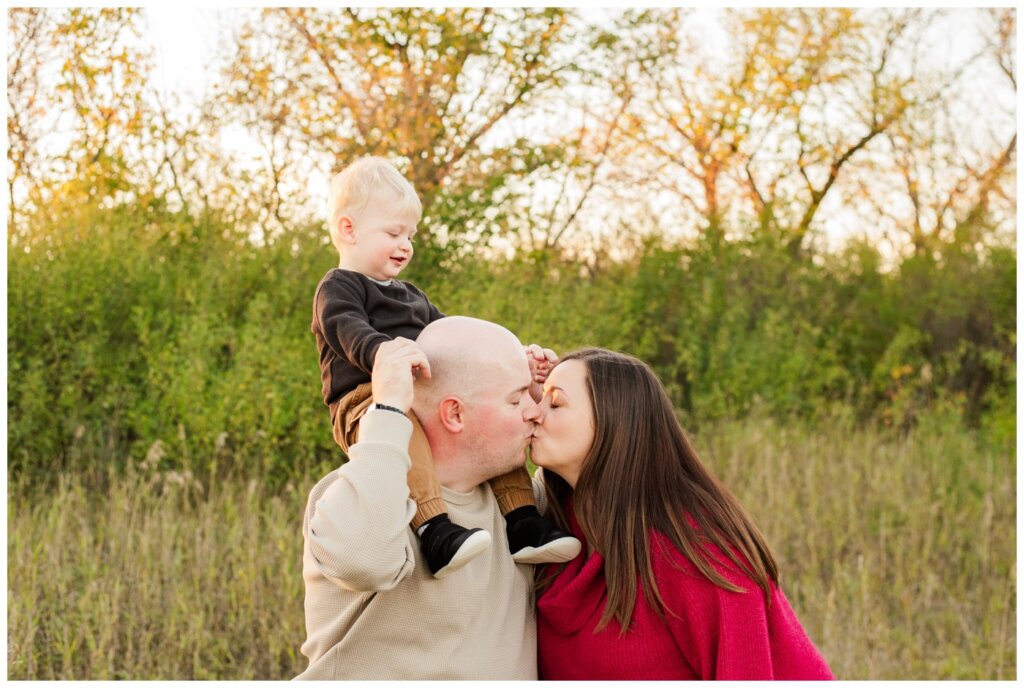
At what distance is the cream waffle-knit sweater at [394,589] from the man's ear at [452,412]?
6.5 inches

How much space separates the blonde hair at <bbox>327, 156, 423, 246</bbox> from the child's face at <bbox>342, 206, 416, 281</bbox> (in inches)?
1.0

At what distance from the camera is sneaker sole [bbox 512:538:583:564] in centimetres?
263

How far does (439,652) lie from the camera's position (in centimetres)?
246

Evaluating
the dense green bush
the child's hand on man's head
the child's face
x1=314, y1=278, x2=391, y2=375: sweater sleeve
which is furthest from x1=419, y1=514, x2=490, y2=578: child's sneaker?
the dense green bush

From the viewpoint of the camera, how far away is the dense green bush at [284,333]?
282 inches

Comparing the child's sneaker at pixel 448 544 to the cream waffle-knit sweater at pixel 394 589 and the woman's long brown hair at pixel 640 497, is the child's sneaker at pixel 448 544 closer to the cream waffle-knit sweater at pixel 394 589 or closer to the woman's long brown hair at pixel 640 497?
the cream waffle-knit sweater at pixel 394 589

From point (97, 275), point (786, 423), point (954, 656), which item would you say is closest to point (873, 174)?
point (786, 423)

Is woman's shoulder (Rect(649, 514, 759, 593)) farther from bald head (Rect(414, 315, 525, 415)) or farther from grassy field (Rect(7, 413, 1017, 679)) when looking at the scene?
grassy field (Rect(7, 413, 1017, 679))

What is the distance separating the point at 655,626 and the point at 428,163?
22.1 ft

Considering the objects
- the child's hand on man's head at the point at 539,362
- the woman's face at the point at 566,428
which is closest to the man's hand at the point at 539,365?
the child's hand on man's head at the point at 539,362

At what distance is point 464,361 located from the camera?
2607 millimetres

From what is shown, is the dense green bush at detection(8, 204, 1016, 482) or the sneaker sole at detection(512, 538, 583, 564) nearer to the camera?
the sneaker sole at detection(512, 538, 583, 564)

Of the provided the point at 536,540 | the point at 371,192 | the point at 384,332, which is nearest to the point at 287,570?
the point at 384,332

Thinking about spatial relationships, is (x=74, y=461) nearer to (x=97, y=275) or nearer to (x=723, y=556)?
(x=97, y=275)
